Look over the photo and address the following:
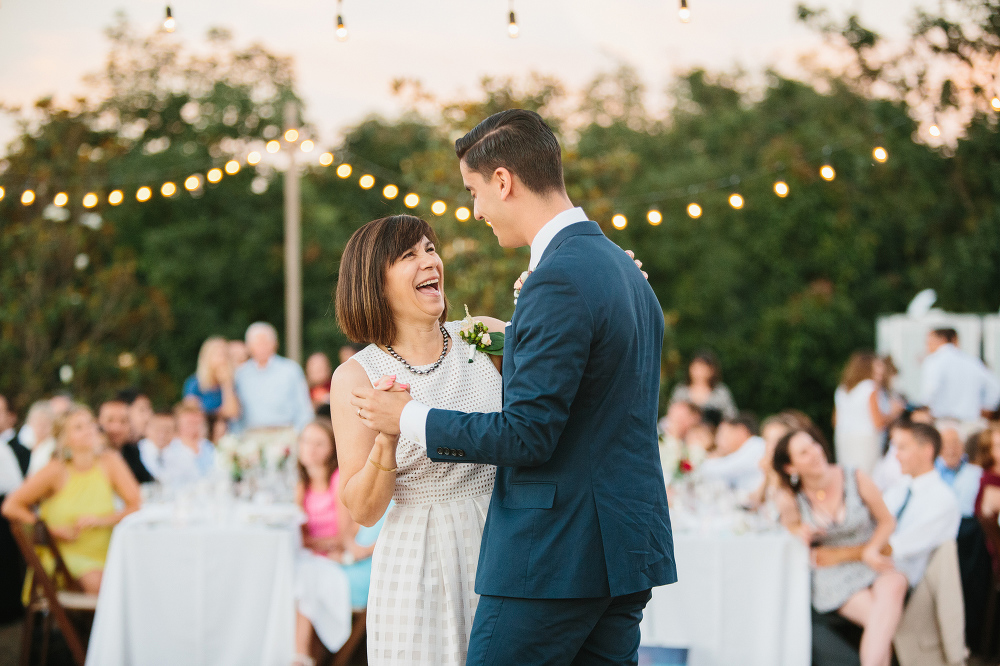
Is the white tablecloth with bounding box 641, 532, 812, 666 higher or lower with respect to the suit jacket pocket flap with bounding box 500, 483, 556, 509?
lower

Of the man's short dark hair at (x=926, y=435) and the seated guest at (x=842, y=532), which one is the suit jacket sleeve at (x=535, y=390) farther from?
the man's short dark hair at (x=926, y=435)

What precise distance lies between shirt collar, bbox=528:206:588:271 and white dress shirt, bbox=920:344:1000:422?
6.75m

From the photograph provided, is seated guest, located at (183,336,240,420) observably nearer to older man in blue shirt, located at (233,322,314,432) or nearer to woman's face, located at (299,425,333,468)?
older man in blue shirt, located at (233,322,314,432)

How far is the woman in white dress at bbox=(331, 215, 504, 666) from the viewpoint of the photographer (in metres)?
2.03

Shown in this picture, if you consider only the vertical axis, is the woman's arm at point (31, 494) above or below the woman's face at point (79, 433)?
below

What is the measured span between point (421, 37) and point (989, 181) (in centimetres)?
714

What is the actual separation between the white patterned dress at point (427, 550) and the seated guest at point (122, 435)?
153 inches

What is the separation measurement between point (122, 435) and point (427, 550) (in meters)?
4.26

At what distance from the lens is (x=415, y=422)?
167cm

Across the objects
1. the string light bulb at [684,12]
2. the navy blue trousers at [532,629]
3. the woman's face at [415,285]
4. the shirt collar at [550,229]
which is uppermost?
the string light bulb at [684,12]

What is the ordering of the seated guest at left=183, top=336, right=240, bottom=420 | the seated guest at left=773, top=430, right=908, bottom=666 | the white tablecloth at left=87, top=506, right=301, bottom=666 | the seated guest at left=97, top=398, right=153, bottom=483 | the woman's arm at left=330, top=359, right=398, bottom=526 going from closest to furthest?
the woman's arm at left=330, top=359, right=398, bottom=526
the seated guest at left=773, top=430, right=908, bottom=666
the white tablecloth at left=87, top=506, right=301, bottom=666
the seated guest at left=97, top=398, right=153, bottom=483
the seated guest at left=183, top=336, right=240, bottom=420

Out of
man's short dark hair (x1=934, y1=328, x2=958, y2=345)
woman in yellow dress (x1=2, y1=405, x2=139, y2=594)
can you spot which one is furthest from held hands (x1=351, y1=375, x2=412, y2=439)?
man's short dark hair (x1=934, y1=328, x2=958, y2=345)

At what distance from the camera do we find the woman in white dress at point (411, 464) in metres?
2.03

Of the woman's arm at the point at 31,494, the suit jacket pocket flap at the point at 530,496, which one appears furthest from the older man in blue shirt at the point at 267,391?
the suit jacket pocket flap at the point at 530,496
